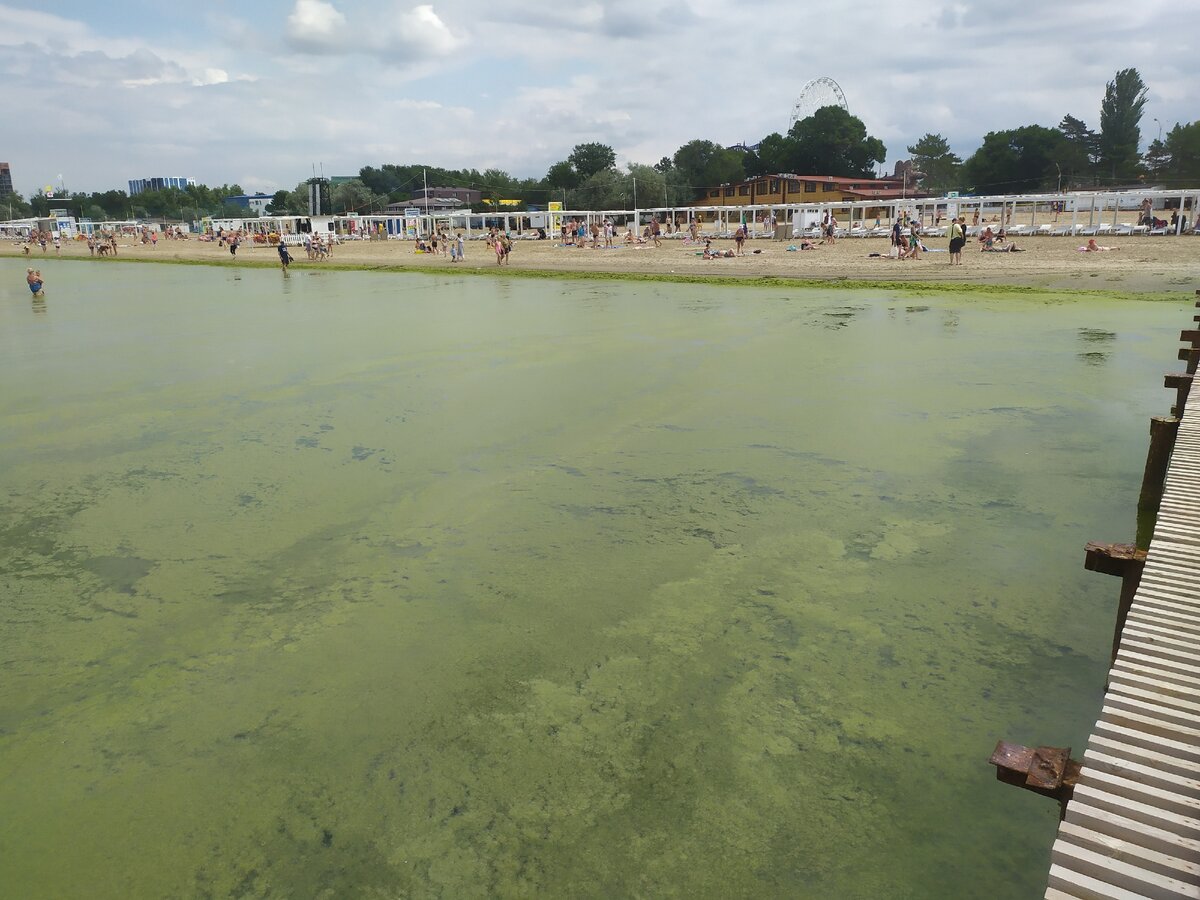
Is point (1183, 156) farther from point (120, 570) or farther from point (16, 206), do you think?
point (16, 206)

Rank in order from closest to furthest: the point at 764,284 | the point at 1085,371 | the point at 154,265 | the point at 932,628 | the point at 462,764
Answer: the point at 462,764 < the point at 932,628 < the point at 1085,371 < the point at 764,284 < the point at 154,265

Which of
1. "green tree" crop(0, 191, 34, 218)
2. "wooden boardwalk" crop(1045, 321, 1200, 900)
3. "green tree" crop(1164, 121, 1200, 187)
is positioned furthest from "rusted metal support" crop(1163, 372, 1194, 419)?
"green tree" crop(0, 191, 34, 218)

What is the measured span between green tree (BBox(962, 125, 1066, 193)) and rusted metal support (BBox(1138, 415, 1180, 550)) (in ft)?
232

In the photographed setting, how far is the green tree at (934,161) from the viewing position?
92.1 meters

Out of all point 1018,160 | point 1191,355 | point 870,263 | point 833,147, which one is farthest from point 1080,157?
point 1191,355

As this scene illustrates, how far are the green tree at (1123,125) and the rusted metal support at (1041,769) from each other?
7903 centimetres

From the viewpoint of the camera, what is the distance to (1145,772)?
189 centimetres

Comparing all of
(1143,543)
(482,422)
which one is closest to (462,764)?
(1143,543)

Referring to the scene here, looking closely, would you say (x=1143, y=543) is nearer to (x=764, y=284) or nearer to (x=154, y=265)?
(x=764, y=284)

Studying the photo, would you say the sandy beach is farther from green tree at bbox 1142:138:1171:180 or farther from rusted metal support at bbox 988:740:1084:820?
green tree at bbox 1142:138:1171:180

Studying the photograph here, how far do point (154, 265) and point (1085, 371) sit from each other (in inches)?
1451

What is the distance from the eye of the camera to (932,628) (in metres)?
3.75

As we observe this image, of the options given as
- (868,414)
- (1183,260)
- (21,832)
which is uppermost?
(1183,260)

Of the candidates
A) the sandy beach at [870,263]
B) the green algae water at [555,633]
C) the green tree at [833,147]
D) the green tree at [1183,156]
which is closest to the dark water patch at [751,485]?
the green algae water at [555,633]
